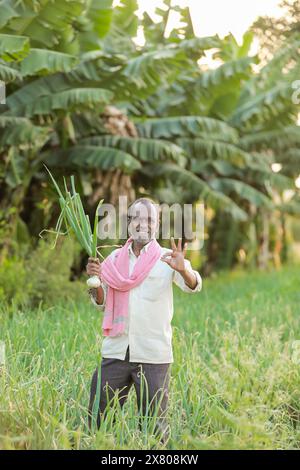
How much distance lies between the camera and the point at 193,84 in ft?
38.8

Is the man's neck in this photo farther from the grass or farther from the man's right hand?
the grass

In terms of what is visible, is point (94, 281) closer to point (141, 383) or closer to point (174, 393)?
point (141, 383)

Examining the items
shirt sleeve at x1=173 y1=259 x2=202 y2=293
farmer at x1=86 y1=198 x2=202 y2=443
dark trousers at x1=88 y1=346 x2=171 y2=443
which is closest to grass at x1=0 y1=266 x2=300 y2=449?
dark trousers at x1=88 y1=346 x2=171 y2=443

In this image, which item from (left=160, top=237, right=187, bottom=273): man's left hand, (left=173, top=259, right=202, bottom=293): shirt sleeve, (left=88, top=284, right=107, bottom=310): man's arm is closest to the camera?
(left=160, top=237, right=187, bottom=273): man's left hand

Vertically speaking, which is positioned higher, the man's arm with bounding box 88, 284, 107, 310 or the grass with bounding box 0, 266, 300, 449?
the man's arm with bounding box 88, 284, 107, 310

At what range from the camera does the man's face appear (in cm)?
400

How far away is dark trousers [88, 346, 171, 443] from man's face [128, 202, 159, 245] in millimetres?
609

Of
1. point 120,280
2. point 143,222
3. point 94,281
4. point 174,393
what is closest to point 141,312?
point 120,280

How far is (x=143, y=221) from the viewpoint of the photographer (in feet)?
13.2

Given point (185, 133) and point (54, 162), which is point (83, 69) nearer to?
point (54, 162)

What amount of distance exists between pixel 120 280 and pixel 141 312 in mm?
197

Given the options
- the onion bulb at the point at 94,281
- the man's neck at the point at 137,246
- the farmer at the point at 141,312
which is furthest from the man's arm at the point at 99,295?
the man's neck at the point at 137,246

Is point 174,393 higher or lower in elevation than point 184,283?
lower
